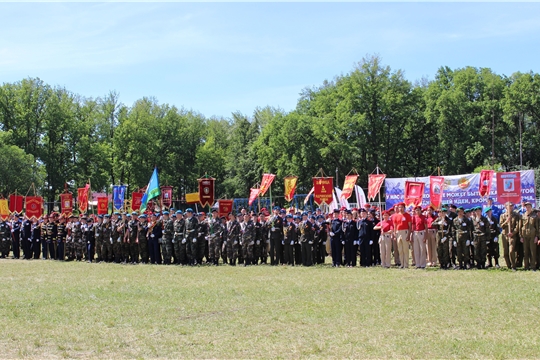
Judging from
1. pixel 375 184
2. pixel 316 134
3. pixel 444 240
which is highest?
pixel 316 134

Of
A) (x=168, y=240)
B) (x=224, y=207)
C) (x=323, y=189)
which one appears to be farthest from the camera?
(x=224, y=207)

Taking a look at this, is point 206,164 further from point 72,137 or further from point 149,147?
point 72,137

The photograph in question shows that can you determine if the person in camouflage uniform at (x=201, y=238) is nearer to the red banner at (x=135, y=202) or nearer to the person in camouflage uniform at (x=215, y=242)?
the person in camouflage uniform at (x=215, y=242)

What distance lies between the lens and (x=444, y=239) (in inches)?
672

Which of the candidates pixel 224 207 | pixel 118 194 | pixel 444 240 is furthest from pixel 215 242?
pixel 118 194

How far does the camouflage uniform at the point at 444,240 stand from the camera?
17047 millimetres

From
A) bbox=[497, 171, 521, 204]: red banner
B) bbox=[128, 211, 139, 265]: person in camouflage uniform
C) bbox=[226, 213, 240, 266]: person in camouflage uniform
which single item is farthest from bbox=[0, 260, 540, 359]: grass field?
bbox=[128, 211, 139, 265]: person in camouflage uniform

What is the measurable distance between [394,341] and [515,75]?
5697 centimetres

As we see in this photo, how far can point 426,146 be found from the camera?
60.3m

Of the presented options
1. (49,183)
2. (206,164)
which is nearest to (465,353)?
(49,183)

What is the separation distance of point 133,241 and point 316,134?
1498 inches

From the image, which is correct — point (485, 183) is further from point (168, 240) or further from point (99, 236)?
point (99, 236)

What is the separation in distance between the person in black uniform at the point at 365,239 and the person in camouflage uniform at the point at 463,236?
2871 mm

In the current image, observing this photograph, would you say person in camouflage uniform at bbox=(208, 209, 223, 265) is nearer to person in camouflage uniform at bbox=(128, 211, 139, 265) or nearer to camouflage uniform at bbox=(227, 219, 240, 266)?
camouflage uniform at bbox=(227, 219, 240, 266)
